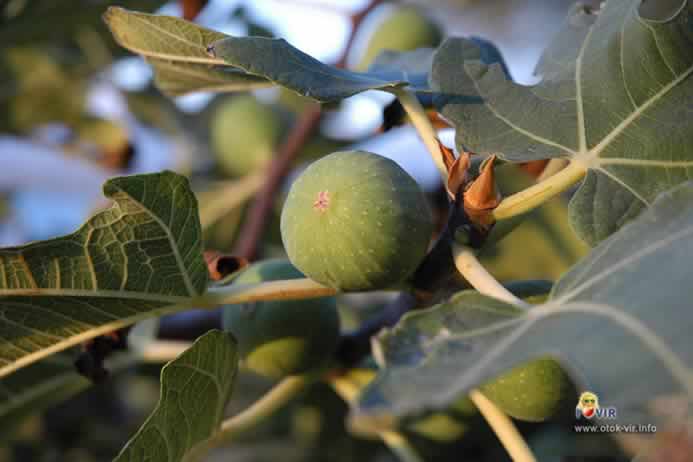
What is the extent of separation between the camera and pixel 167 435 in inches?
36.8

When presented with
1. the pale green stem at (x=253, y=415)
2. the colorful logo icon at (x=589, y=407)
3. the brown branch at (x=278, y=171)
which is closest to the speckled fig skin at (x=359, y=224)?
the colorful logo icon at (x=589, y=407)

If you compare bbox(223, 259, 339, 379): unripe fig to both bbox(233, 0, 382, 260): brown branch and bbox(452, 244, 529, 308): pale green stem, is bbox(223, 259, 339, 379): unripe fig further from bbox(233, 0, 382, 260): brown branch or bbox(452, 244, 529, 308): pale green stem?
bbox(233, 0, 382, 260): brown branch

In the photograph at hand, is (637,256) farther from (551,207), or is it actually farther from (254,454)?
(254,454)

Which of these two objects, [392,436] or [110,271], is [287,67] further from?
[392,436]

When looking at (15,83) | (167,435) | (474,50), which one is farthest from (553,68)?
(15,83)

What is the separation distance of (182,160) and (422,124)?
72.5 inches

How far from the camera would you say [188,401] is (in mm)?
980

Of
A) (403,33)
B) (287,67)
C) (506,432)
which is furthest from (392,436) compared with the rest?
(403,33)

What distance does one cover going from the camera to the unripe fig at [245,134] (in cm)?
246

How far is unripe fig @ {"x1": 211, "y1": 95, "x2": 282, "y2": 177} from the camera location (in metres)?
2.46

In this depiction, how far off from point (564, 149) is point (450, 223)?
16 centimetres

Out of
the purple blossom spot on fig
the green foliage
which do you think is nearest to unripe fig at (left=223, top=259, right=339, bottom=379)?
the green foliage

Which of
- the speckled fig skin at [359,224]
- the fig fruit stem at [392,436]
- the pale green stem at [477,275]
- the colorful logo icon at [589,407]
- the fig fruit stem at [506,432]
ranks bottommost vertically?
the fig fruit stem at [392,436]

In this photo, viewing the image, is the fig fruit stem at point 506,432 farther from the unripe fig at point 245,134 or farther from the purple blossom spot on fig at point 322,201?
the unripe fig at point 245,134
